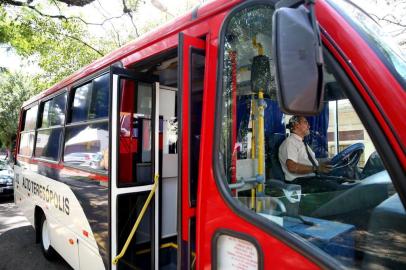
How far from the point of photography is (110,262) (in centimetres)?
289

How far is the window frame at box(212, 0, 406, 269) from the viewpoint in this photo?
1.40 m

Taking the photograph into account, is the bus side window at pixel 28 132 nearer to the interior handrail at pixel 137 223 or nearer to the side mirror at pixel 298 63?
the interior handrail at pixel 137 223

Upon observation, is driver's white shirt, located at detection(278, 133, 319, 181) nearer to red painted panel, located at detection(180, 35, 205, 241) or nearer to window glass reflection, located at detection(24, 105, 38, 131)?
red painted panel, located at detection(180, 35, 205, 241)

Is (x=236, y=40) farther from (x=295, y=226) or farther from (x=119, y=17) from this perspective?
(x=119, y=17)

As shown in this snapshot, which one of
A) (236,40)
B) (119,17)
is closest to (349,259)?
(236,40)

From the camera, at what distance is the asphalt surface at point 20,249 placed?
18.2ft

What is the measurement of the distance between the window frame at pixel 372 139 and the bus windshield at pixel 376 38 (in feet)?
0.59

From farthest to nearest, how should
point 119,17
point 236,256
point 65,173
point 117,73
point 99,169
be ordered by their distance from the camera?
point 119,17
point 65,173
point 99,169
point 117,73
point 236,256

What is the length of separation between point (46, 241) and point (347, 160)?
5218 mm

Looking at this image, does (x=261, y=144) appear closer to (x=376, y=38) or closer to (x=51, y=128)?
(x=376, y=38)

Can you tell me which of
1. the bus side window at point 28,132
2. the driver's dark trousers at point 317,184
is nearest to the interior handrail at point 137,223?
the driver's dark trousers at point 317,184

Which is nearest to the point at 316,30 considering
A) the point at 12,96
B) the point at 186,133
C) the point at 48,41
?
the point at 186,133

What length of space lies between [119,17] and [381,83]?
1181 cm

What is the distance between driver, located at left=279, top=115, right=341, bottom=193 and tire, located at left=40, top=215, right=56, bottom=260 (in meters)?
4.51
